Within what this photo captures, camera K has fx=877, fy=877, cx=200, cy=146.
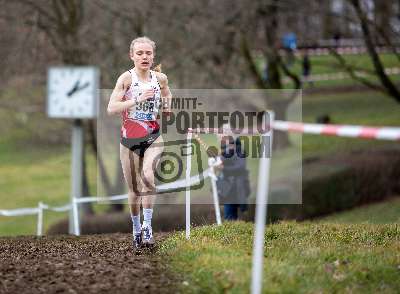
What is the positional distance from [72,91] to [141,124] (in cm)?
897

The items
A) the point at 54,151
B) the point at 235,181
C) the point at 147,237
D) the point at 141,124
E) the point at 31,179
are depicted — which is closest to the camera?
the point at 141,124

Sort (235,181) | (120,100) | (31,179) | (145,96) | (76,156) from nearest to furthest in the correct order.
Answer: (145,96) → (120,100) → (235,181) → (76,156) → (31,179)

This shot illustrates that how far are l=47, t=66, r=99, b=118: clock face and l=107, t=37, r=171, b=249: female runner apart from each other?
27.8ft

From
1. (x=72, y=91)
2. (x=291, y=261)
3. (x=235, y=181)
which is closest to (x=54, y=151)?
(x=72, y=91)

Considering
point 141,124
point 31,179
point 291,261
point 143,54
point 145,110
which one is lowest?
point 31,179

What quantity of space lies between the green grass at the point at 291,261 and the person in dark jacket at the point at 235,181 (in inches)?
187

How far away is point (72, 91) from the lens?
678 inches

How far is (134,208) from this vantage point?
8.83 metres

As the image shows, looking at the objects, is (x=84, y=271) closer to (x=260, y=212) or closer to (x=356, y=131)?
(x=260, y=212)

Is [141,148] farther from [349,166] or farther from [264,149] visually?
[349,166]

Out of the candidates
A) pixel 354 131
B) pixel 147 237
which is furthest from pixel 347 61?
pixel 354 131

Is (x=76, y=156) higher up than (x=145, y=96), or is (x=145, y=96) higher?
(x=145, y=96)

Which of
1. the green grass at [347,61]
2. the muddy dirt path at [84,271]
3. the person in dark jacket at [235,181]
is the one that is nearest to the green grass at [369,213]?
the person in dark jacket at [235,181]

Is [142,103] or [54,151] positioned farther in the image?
[54,151]
